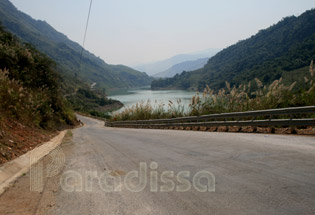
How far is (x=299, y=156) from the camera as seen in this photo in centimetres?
575

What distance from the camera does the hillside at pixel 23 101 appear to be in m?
8.34

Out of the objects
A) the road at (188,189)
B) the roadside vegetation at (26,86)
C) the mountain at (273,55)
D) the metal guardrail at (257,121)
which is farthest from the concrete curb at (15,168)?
the mountain at (273,55)

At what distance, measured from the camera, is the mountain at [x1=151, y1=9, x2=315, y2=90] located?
9062 centimetres

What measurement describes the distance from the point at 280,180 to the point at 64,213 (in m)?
3.22

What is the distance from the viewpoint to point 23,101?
13.6 metres

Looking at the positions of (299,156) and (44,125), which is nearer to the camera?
(299,156)

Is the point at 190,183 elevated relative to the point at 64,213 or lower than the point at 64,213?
elevated

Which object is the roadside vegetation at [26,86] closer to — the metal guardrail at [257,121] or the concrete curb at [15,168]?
the concrete curb at [15,168]

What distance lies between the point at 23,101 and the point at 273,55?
464ft

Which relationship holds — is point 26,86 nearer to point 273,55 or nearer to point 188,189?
point 188,189

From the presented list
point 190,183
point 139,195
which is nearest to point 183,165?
point 190,183

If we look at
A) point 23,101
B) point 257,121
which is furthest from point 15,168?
point 23,101

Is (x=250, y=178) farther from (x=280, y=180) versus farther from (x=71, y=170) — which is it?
(x=71, y=170)

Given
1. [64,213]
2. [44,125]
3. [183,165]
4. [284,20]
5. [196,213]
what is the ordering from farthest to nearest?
[284,20] < [44,125] < [183,165] < [64,213] < [196,213]
